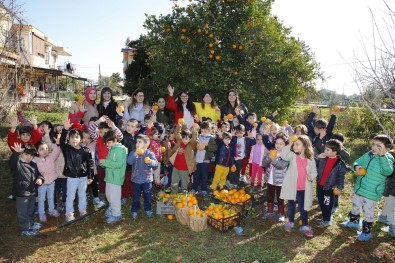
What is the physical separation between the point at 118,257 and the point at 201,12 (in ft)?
24.3

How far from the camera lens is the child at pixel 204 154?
21.9 ft

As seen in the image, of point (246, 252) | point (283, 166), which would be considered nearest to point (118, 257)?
point (246, 252)

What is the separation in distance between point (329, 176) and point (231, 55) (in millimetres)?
4982

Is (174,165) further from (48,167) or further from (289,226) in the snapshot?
(289,226)

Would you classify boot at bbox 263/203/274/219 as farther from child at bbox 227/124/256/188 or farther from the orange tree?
the orange tree

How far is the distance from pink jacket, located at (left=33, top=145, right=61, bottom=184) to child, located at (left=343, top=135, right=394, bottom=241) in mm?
5513

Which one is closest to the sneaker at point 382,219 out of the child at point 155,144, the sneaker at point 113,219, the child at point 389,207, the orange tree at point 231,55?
the child at point 389,207

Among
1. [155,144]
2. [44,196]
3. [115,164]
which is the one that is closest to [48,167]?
[44,196]

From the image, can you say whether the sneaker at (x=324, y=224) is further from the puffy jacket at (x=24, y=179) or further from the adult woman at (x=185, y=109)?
the puffy jacket at (x=24, y=179)

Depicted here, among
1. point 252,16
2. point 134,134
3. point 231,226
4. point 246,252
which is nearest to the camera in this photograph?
point 246,252

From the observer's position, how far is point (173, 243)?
4.82m

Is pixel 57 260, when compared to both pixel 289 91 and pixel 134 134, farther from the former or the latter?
pixel 289 91

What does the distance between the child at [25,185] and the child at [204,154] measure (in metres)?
3.23

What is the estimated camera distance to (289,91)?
9.26 meters
